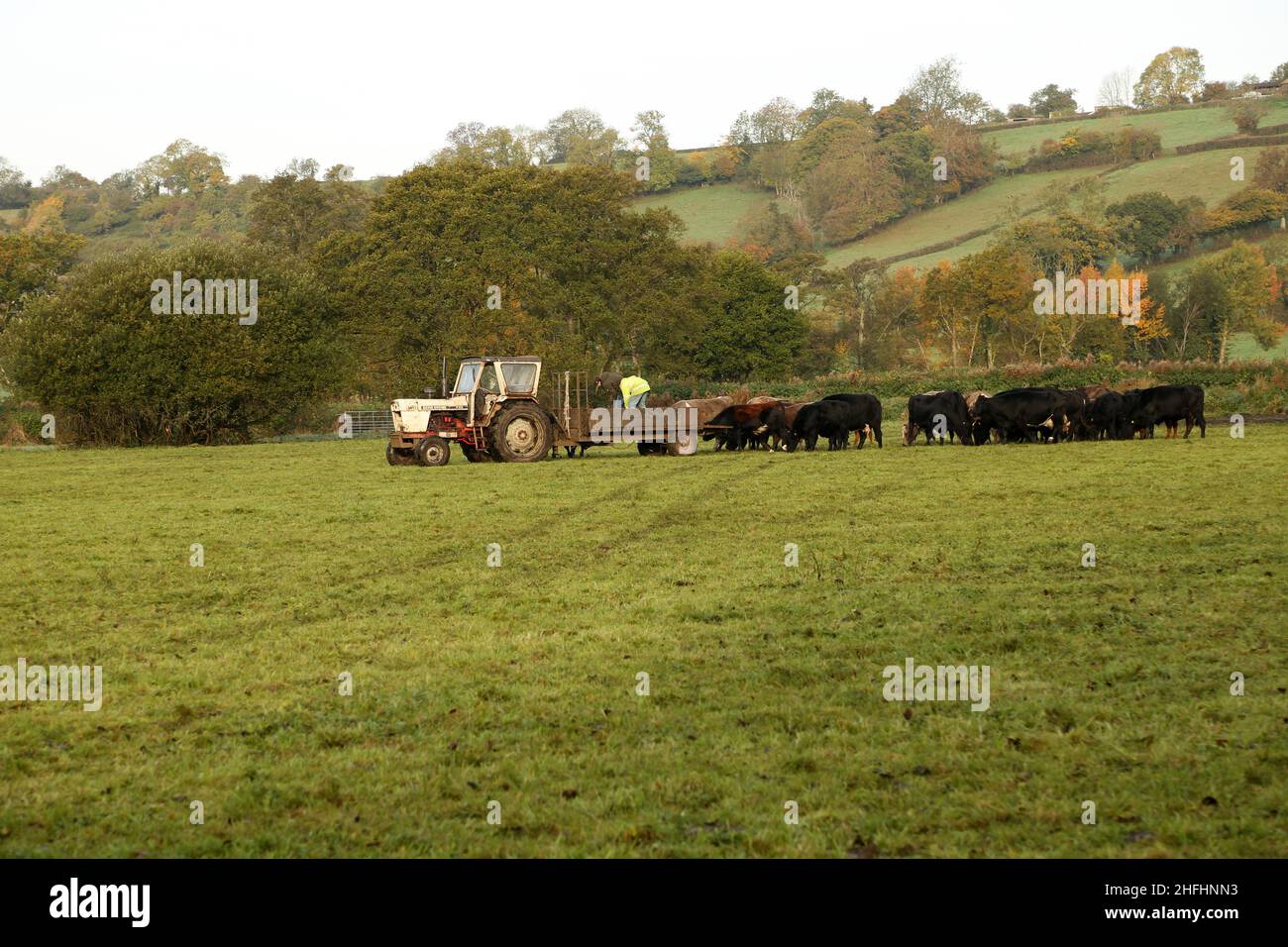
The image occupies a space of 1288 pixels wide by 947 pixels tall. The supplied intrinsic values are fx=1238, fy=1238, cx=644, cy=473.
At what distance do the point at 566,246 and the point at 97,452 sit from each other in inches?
1107

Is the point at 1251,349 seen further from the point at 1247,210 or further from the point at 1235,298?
the point at 1247,210

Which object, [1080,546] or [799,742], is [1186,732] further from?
[1080,546]

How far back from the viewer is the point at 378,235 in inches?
2270

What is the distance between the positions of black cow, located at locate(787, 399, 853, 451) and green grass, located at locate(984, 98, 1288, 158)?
387 feet

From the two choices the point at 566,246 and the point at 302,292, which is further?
the point at 566,246

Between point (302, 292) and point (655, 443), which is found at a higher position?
point (302, 292)

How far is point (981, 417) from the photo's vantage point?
32.8 metres

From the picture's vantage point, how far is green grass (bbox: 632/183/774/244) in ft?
434

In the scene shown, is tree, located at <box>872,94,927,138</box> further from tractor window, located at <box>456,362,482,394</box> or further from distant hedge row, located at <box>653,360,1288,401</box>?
tractor window, located at <box>456,362,482,394</box>

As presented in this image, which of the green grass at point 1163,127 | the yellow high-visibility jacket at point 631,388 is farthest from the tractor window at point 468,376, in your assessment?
the green grass at point 1163,127

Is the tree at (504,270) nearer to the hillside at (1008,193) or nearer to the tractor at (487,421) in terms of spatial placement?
the tractor at (487,421)

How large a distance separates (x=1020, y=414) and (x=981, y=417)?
1.02 metres

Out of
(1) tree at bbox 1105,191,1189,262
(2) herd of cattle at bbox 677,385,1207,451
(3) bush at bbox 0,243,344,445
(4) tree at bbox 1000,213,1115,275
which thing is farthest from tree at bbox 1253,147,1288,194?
(3) bush at bbox 0,243,344,445
